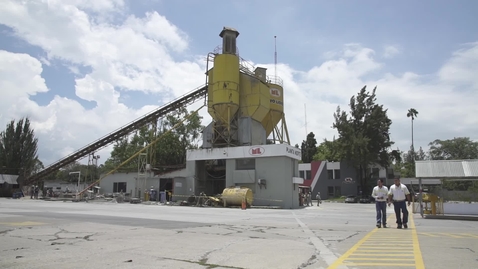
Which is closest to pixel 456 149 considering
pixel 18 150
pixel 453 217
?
pixel 453 217

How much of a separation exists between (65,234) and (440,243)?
9.91 m

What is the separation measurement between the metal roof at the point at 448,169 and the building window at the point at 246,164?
1761 centimetres

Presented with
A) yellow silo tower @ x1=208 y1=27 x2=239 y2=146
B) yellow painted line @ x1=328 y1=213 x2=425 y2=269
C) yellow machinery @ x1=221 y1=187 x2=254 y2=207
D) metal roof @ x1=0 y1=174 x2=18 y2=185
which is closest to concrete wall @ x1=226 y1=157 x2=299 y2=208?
yellow machinery @ x1=221 y1=187 x2=254 y2=207

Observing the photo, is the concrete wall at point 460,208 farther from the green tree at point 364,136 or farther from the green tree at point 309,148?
the green tree at point 309,148

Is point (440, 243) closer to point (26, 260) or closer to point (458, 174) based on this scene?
point (26, 260)

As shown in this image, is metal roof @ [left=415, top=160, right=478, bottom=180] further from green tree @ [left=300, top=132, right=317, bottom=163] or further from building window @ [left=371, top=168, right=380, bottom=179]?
green tree @ [left=300, top=132, right=317, bottom=163]

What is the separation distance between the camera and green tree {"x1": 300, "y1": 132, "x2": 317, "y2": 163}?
Answer: 92738 millimetres

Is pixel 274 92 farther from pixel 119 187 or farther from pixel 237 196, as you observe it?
pixel 119 187

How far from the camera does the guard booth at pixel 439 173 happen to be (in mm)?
19828

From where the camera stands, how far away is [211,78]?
42.2 meters

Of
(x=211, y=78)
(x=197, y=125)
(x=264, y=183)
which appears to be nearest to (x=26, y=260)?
(x=264, y=183)

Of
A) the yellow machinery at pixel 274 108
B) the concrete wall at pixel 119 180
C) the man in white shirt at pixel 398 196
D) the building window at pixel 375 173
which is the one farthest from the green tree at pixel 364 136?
the man in white shirt at pixel 398 196

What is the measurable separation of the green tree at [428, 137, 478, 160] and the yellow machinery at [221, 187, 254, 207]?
251 feet

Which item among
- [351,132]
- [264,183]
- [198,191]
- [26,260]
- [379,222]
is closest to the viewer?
[26,260]
